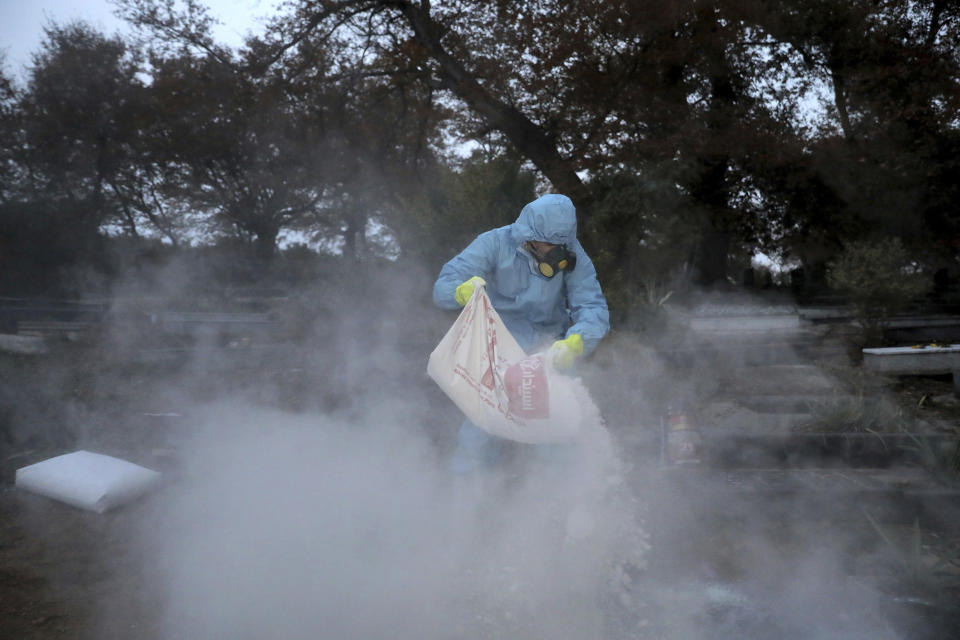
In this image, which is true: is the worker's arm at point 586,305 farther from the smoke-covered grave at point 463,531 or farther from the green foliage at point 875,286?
the green foliage at point 875,286

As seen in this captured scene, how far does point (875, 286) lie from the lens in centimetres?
661

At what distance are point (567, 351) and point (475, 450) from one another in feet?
1.94

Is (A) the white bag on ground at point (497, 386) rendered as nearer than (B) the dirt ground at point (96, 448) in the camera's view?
No

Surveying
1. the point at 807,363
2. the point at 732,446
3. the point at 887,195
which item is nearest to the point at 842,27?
the point at 887,195

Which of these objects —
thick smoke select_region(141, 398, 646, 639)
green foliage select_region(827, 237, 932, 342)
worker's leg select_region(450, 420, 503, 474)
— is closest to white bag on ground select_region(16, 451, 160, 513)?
thick smoke select_region(141, 398, 646, 639)

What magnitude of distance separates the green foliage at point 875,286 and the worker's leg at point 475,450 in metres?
5.53

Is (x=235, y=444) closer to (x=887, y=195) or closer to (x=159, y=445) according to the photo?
(x=159, y=445)

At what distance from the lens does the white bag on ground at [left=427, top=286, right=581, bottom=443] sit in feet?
8.00

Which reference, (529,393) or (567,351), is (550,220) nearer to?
(567,351)

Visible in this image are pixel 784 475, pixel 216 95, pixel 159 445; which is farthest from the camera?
pixel 216 95

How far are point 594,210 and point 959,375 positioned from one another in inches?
145

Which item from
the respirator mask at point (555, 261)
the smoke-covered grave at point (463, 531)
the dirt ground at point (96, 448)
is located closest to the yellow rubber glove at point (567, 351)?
the respirator mask at point (555, 261)

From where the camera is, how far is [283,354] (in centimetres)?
590

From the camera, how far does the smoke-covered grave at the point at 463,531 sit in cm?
211
